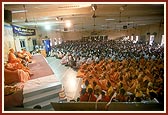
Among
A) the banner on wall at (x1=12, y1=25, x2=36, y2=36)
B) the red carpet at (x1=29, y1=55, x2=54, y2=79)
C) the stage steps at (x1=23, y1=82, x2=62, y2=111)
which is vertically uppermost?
the banner on wall at (x1=12, y1=25, x2=36, y2=36)

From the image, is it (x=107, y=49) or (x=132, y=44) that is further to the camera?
(x=132, y=44)

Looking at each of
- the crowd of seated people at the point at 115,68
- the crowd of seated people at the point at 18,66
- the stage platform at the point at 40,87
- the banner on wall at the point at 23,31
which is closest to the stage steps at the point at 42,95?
the stage platform at the point at 40,87

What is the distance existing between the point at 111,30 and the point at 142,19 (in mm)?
2057

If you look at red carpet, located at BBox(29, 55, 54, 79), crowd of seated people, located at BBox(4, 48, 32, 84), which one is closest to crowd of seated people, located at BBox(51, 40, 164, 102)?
red carpet, located at BBox(29, 55, 54, 79)

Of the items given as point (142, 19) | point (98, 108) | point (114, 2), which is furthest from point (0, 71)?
point (142, 19)

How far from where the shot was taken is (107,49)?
9.71ft

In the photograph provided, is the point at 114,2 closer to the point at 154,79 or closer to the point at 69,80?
the point at 154,79

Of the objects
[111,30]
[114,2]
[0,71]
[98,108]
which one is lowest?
[98,108]

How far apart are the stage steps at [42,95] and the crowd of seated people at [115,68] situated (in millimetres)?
447

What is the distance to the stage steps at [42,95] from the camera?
2.54m

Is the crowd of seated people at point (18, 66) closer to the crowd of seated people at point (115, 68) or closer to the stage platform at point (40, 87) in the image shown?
the stage platform at point (40, 87)

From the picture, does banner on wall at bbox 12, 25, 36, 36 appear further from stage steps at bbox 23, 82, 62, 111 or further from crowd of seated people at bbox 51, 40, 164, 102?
stage steps at bbox 23, 82, 62, 111

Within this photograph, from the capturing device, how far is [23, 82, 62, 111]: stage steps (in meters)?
2.54

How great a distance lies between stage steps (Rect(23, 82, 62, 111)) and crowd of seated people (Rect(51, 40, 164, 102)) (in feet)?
1.47
